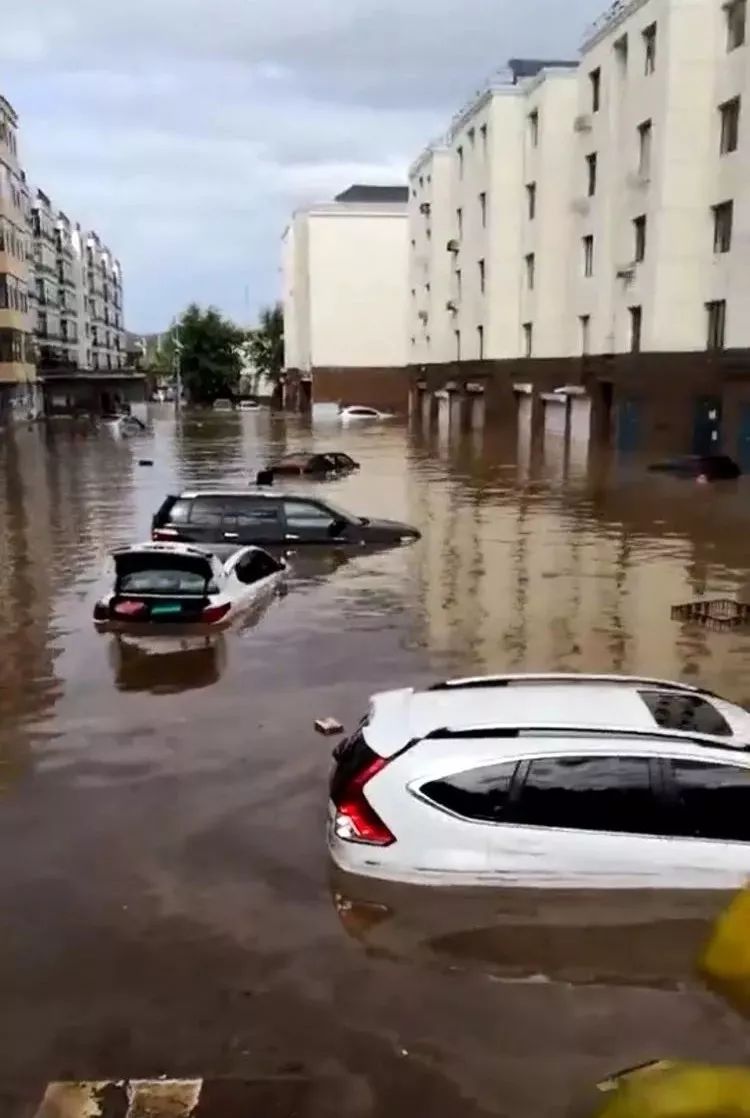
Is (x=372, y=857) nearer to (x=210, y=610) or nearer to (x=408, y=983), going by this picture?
(x=408, y=983)

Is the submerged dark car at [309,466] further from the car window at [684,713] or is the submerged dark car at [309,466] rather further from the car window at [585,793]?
the car window at [585,793]

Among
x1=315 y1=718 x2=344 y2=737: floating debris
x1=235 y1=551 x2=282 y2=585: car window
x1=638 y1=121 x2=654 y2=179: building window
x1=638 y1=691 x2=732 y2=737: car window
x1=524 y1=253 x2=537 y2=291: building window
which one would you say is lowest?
x1=315 y1=718 x2=344 y2=737: floating debris

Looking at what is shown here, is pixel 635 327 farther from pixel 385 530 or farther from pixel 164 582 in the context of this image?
pixel 164 582

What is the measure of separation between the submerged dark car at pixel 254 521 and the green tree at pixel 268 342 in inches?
4093

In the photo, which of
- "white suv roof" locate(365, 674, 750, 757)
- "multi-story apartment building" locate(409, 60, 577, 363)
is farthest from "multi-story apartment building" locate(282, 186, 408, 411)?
"white suv roof" locate(365, 674, 750, 757)

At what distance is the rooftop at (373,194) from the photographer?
90438 mm

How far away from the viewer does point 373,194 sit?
9181 centimetres

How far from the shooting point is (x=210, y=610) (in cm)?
1465

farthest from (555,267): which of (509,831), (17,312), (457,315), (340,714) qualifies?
(509,831)

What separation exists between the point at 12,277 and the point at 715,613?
2130 inches

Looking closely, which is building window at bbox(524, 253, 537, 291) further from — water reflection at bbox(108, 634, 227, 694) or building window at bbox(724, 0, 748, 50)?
water reflection at bbox(108, 634, 227, 694)

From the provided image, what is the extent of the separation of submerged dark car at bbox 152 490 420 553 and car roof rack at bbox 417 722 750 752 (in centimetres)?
1335

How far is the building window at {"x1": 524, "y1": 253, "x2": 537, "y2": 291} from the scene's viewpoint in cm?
5053

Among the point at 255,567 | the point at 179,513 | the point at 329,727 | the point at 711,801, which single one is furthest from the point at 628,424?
the point at 711,801
